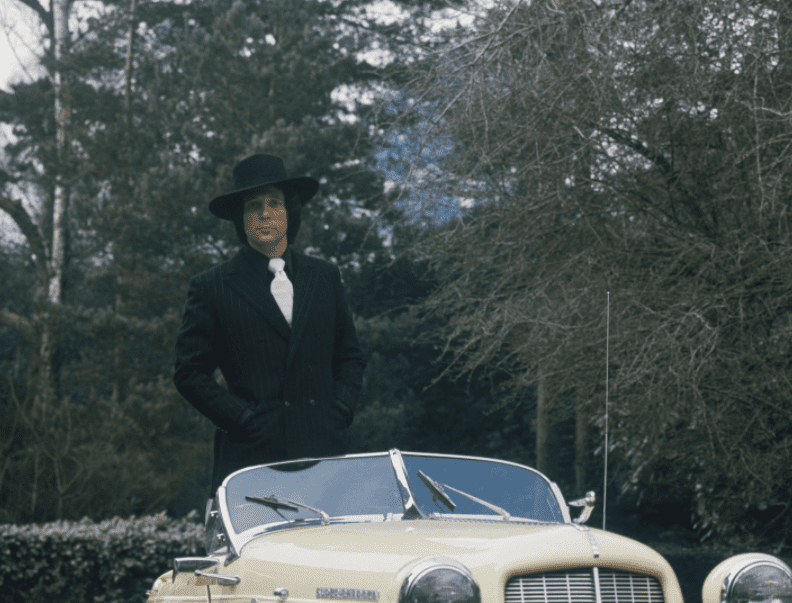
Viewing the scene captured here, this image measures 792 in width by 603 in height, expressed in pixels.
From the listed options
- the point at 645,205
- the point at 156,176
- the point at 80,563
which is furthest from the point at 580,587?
the point at 156,176

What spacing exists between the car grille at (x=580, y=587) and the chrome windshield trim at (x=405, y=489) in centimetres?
68

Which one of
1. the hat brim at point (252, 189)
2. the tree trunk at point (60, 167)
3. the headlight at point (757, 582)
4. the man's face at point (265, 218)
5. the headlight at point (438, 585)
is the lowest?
the headlight at point (757, 582)

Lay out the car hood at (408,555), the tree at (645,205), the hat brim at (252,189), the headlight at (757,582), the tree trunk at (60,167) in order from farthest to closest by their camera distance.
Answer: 1. the tree trunk at (60,167)
2. the tree at (645,205)
3. the hat brim at (252,189)
4. the headlight at (757,582)
5. the car hood at (408,555)

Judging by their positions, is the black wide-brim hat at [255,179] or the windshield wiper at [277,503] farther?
the black wide-brim hat at [255,179]

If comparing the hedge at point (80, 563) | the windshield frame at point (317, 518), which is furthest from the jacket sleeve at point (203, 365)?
the hedge at point (80, 563)

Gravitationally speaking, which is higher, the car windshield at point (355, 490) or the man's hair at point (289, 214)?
the man's hair at point (289, 214)

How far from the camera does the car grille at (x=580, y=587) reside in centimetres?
265

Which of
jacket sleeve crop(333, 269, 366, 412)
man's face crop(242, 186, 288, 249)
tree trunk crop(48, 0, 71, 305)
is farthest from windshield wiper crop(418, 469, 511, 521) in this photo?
tree trunk crop(48, 0, 71, 305)

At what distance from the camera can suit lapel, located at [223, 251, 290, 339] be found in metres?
3.77

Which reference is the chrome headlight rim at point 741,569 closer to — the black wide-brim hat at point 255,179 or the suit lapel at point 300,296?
the suit lapel at point 300,296

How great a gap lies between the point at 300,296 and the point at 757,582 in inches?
78.6

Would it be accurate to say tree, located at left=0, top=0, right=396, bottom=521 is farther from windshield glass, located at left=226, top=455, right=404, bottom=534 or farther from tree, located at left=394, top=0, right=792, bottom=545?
windshield glass, located at left=226, top=455, right=404, bottom=534

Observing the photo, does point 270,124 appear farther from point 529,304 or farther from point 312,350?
point 312,350

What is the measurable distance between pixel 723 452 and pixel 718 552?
213cm
